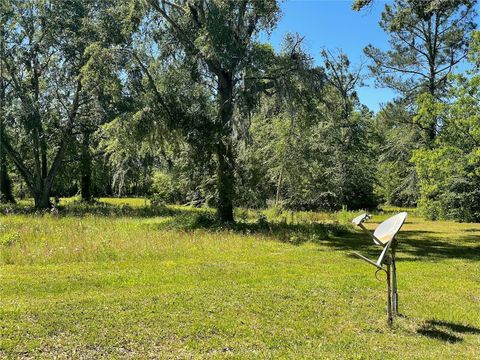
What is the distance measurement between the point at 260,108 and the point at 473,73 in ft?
21.1

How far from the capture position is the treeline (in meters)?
13.6

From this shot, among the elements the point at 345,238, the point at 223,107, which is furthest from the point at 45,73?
the point at 345,238

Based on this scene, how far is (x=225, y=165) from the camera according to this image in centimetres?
1487

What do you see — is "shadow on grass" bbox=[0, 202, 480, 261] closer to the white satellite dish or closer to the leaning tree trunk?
the leaning tree trunk

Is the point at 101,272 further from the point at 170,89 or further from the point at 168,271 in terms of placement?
the point at 170,89

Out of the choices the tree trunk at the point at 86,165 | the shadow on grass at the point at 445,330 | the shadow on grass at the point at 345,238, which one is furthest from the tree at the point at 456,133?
the tree trunk at the point at 86,165

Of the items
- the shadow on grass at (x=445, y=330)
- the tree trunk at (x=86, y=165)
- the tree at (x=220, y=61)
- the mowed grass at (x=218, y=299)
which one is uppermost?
the tree at (x=220, y=61)

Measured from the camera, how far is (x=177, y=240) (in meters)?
10.7

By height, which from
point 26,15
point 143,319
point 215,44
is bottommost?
point 143,319

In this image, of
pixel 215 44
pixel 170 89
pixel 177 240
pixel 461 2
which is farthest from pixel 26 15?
pixel 461 2

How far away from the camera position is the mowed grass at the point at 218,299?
4.50 m

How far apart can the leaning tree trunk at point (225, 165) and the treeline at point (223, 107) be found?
0.14 ft

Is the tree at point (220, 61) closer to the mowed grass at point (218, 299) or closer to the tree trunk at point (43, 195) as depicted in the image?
the mowed grass at point (218, 299)

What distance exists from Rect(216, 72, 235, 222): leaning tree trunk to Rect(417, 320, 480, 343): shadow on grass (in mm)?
9662
